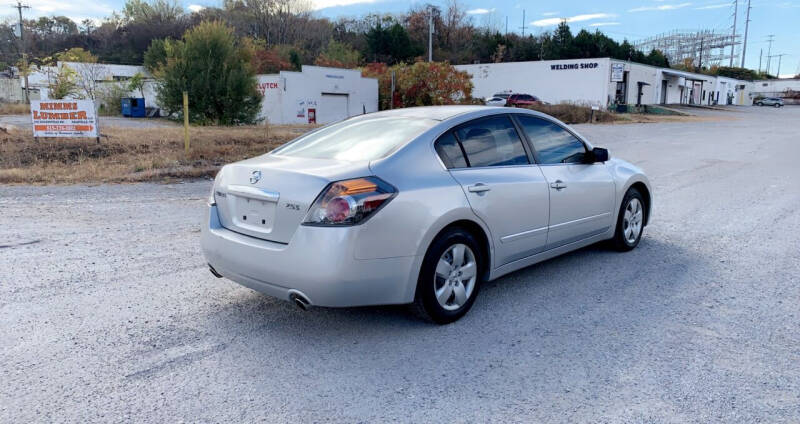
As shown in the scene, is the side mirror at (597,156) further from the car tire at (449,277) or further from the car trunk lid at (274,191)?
the car trunk lid at (274,191)

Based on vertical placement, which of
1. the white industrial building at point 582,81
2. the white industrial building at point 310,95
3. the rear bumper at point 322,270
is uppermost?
the white industrial building at point 582,81

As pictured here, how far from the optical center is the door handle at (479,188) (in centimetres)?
417

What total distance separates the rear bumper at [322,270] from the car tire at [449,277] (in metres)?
0.15

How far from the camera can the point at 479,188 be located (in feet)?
13.9

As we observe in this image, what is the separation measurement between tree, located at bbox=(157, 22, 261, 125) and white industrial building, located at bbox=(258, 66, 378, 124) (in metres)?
4.89

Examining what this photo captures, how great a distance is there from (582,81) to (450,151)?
52.7 metres

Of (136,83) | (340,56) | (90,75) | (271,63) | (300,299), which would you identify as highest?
(340,56)

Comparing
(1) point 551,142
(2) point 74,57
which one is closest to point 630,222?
(1) point 551,142

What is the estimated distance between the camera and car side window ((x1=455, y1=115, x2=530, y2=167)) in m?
4.45

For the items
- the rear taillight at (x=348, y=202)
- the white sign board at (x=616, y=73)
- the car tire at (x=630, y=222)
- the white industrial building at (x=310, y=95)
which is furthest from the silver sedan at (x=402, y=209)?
the white sign board at (x=616, y=73)

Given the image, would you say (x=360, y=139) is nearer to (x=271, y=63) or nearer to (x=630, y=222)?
(x=630, y=222)

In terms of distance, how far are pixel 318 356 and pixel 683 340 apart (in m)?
2.41

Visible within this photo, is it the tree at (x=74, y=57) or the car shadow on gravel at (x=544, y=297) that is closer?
the car shadow on gravel at (x=544, y=297)

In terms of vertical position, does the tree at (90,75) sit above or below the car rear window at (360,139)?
above
